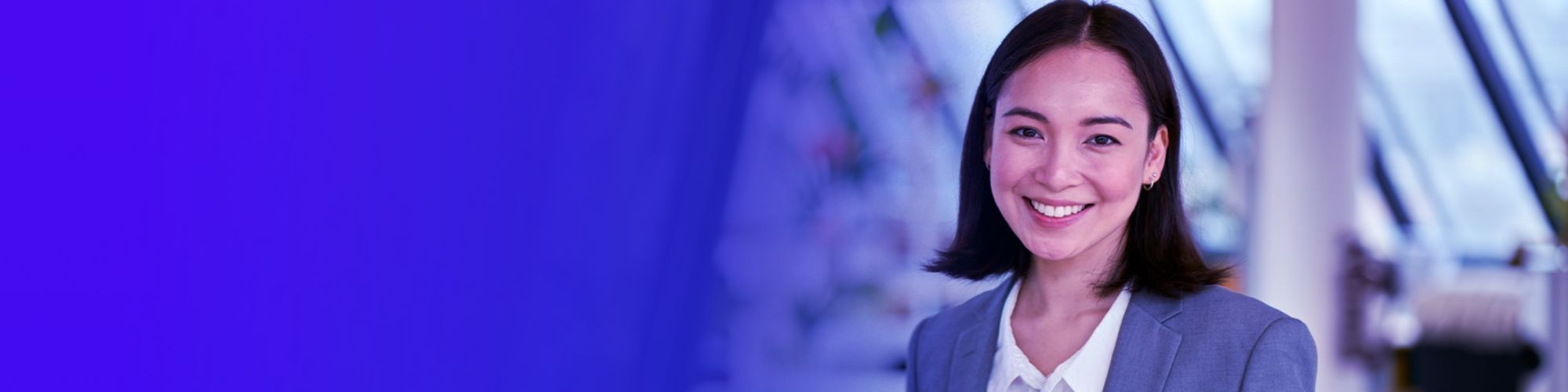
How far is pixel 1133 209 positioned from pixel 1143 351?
0.50ft

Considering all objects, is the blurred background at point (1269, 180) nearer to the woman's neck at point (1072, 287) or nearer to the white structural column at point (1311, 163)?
the white structural column at point (1311, 163)

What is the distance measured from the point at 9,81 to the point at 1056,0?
912 millimetres

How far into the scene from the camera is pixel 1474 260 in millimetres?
10695

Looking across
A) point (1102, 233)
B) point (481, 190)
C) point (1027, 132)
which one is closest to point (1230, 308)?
point (1102, 233)

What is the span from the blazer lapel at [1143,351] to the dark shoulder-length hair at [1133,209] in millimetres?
35

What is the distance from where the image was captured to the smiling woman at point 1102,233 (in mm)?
1167

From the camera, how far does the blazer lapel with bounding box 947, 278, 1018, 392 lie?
53.3 inches

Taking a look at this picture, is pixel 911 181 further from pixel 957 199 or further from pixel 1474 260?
pixel 1474 260

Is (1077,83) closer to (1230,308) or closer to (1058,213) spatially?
(1058,213)

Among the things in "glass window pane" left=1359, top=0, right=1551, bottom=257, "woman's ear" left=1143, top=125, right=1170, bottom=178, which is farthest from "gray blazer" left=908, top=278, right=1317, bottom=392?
"glass window pane" left=1359, top=0, right=1551, bottom=257

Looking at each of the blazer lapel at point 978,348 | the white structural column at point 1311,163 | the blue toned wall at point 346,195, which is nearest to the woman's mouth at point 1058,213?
the blazer lapel at point 978,348

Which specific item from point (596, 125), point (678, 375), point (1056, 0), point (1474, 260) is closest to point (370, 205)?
point (596, 125)

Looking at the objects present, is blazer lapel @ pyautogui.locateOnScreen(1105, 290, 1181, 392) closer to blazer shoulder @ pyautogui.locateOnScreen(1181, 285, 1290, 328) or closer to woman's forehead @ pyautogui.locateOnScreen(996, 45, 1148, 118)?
blazer shoulder @ pyautogui.locateOnScreen(1181, 285, 1290, 328)

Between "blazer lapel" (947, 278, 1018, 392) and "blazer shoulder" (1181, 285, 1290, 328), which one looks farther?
"blazer lapel" (947, 278, 1018, 392)
